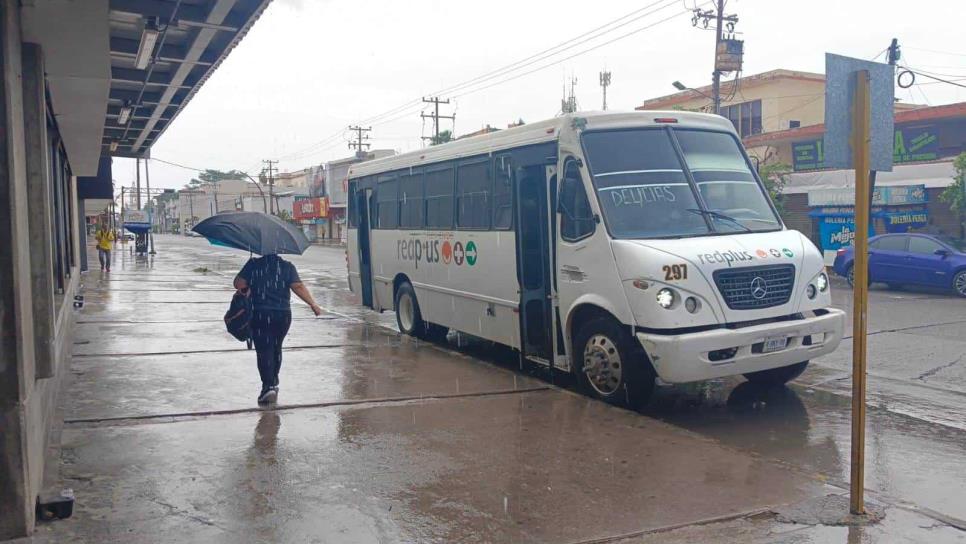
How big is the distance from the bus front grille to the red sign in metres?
68.1

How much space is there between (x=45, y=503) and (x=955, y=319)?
14084mm

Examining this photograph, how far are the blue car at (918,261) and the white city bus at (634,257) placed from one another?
38.4ft

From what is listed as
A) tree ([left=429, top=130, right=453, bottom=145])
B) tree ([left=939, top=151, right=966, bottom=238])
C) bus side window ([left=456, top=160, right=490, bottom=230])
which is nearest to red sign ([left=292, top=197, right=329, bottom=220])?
tree ([left=429, top=130, right=453, bottom=145])

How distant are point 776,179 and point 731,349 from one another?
23074 mm

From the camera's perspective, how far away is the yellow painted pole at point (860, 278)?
482 centimetres

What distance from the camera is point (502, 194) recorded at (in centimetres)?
944

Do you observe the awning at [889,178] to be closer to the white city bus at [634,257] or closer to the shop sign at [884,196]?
the shop sign at [884,196]

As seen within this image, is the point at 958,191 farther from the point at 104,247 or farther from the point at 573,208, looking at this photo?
the point at 104,247

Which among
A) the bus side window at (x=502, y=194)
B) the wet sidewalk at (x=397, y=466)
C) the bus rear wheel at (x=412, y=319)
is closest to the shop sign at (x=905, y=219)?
the bus rear wheel at (x=412, y=319)

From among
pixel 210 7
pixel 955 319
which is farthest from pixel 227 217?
pixel 955 319

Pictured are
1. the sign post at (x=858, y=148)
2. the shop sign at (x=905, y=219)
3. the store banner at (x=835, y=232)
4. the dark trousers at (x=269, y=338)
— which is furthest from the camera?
the store banner at (x=835, y=232)

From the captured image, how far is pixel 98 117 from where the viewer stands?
1051cm

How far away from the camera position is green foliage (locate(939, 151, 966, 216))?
2133 cm

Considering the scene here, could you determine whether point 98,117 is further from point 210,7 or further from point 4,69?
point 4,69
